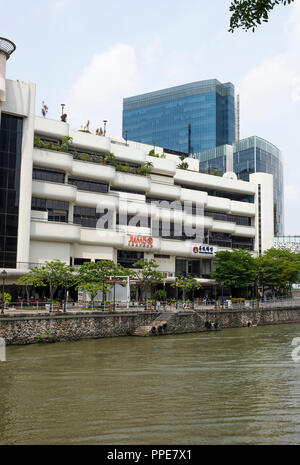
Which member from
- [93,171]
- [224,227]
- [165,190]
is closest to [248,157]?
[224,227]

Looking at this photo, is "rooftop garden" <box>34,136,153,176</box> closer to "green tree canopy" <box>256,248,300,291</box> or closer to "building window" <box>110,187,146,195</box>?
"building window" <box>110,187,146,195</box>

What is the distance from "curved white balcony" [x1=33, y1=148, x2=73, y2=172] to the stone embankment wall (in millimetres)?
19848

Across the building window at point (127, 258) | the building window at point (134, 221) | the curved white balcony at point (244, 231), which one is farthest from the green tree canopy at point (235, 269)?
the building window at point (127, 258)

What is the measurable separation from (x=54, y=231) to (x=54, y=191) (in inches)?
187

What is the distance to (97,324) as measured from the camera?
3888cm

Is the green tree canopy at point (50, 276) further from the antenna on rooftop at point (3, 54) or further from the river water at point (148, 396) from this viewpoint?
the antenna on rooftop at point (3, 54)

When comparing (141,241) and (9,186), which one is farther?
(141,241)

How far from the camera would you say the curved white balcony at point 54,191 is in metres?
49.5

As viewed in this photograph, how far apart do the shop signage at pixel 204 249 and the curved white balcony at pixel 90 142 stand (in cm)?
1773

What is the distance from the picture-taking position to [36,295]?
4819 cm

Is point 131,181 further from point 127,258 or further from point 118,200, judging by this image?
point 127,258

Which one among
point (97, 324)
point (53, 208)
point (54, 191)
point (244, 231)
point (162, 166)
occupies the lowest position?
point (97, 324)
